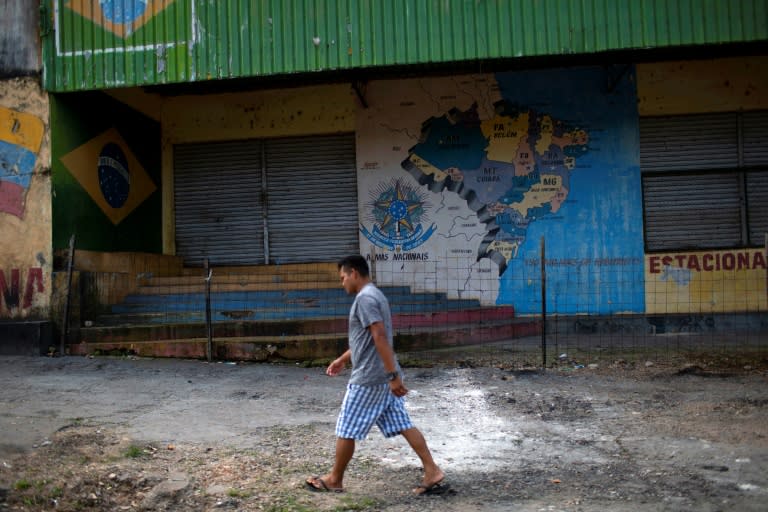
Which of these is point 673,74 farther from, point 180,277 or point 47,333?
point 47,333

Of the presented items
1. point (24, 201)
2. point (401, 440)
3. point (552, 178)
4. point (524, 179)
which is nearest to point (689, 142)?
point (552, 178)

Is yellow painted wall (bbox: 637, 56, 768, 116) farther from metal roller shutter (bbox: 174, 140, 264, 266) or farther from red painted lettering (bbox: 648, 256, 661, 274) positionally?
metal roller shutter (bbox: 174, 140, 264, 266)

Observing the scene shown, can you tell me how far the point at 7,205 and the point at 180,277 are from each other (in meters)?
2.86

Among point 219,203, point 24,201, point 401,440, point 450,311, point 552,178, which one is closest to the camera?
point 401,440

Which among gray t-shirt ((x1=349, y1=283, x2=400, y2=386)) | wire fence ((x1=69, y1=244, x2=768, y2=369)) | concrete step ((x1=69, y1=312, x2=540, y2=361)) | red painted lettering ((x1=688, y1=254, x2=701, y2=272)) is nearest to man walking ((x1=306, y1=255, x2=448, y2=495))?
gray t-shirt ((x1=349, y1=283, x2=400, y2=386))

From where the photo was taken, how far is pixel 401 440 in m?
6.02

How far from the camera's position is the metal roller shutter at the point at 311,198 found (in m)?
13.0

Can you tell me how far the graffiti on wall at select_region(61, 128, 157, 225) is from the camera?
11.2m

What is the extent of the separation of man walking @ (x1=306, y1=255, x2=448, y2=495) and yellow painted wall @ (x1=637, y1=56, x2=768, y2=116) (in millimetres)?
9320

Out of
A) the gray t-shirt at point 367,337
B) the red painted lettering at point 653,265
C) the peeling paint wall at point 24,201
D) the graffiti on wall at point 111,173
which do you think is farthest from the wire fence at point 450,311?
the gray t-shirt at point 367,337

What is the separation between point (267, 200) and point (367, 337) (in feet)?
29.0

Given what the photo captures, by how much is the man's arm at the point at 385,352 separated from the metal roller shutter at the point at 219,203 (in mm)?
8803

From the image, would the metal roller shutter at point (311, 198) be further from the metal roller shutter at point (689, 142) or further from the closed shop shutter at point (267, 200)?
the metal roller shutter at point (689, 142)

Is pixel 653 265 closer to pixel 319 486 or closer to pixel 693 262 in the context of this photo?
pixel 693 262
